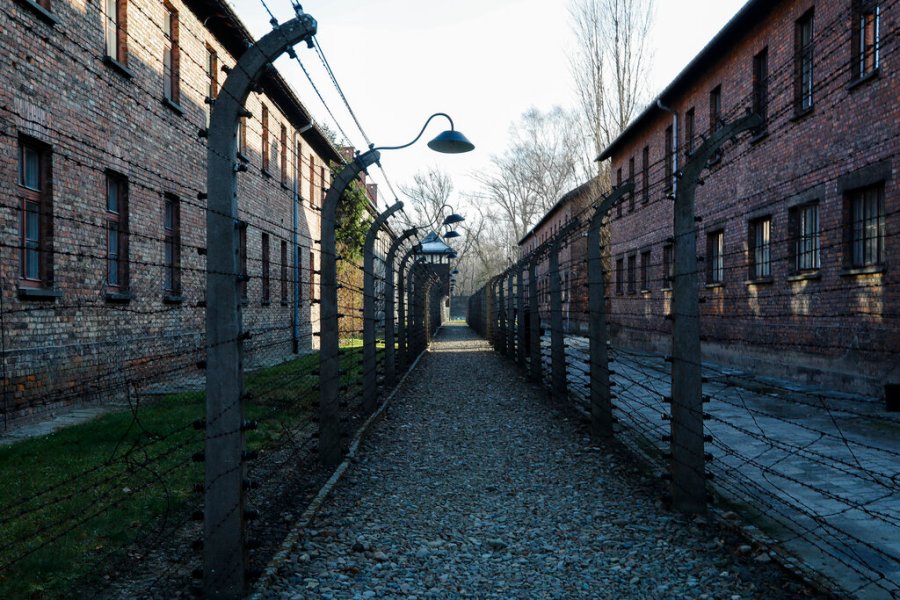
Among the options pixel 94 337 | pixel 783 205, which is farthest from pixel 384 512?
pixel 783 205

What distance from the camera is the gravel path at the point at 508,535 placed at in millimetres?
4156

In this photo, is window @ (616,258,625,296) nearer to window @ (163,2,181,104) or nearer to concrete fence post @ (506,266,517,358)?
concrete fence post @ (506,266,517,358)

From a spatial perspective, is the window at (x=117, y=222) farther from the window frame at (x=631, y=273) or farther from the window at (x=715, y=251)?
the window frame at (x=631, y=273)

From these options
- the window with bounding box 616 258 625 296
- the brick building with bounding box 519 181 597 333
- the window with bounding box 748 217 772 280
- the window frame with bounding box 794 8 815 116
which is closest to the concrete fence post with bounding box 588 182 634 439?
the window frame with bounding box 794 8 815 116

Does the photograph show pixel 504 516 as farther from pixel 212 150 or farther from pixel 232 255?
pixel 212 150

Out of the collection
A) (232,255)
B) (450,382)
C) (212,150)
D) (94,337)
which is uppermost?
(212,150)

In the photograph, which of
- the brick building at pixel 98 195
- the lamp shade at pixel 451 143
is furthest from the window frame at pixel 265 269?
the lamp shade at pixel 451 143

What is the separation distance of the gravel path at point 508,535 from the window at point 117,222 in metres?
5.44

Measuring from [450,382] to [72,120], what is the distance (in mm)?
8166

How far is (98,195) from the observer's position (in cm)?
1083

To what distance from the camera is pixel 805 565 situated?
4.08 metres

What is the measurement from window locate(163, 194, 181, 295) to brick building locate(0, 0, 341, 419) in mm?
33

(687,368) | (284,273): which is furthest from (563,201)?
(687,368)

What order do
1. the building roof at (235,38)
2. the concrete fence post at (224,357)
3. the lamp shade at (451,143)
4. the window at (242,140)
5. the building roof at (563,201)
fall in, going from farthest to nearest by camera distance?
the building roof at (563,201) < the window at (242,140) < the building roof at (235,38) < the lamp shade at (451,143) < the concrete fence post at (224,357)
